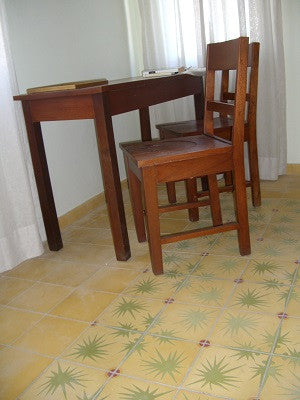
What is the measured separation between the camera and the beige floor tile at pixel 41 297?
5.50ft

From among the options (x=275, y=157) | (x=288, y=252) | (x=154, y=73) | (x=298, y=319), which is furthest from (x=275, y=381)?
(x=275, y=157)

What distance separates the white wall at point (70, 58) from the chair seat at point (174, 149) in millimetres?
667

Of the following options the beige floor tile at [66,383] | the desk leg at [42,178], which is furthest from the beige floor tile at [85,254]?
the beige floor tile at [66,383]

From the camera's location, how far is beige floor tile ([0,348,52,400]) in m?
1.23

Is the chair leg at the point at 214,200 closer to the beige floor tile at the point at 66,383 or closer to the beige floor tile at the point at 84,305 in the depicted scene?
the beige floor tile at the point at 84,305

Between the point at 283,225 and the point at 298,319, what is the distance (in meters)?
0.83

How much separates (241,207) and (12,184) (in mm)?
1028

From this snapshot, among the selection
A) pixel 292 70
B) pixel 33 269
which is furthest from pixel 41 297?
pixel 292 70

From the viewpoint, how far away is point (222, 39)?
9.02 ft

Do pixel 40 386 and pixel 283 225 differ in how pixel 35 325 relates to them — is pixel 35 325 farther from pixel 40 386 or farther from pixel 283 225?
pixel 283 225

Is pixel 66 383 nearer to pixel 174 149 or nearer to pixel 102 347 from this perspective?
pixel 102 347

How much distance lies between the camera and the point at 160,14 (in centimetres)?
292

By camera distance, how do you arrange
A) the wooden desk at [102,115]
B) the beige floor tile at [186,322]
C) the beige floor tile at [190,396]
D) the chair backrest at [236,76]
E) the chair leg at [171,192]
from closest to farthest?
the beige floor tile at [190,396], the beige floor tile at [186,322], the chair backrest at [236,76], the wooden desk at [102,115], the chair leg at [171,192]

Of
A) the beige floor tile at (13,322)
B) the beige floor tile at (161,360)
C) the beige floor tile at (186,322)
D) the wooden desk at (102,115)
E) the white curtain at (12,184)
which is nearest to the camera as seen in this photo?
the beige floor tile at (161,360)
